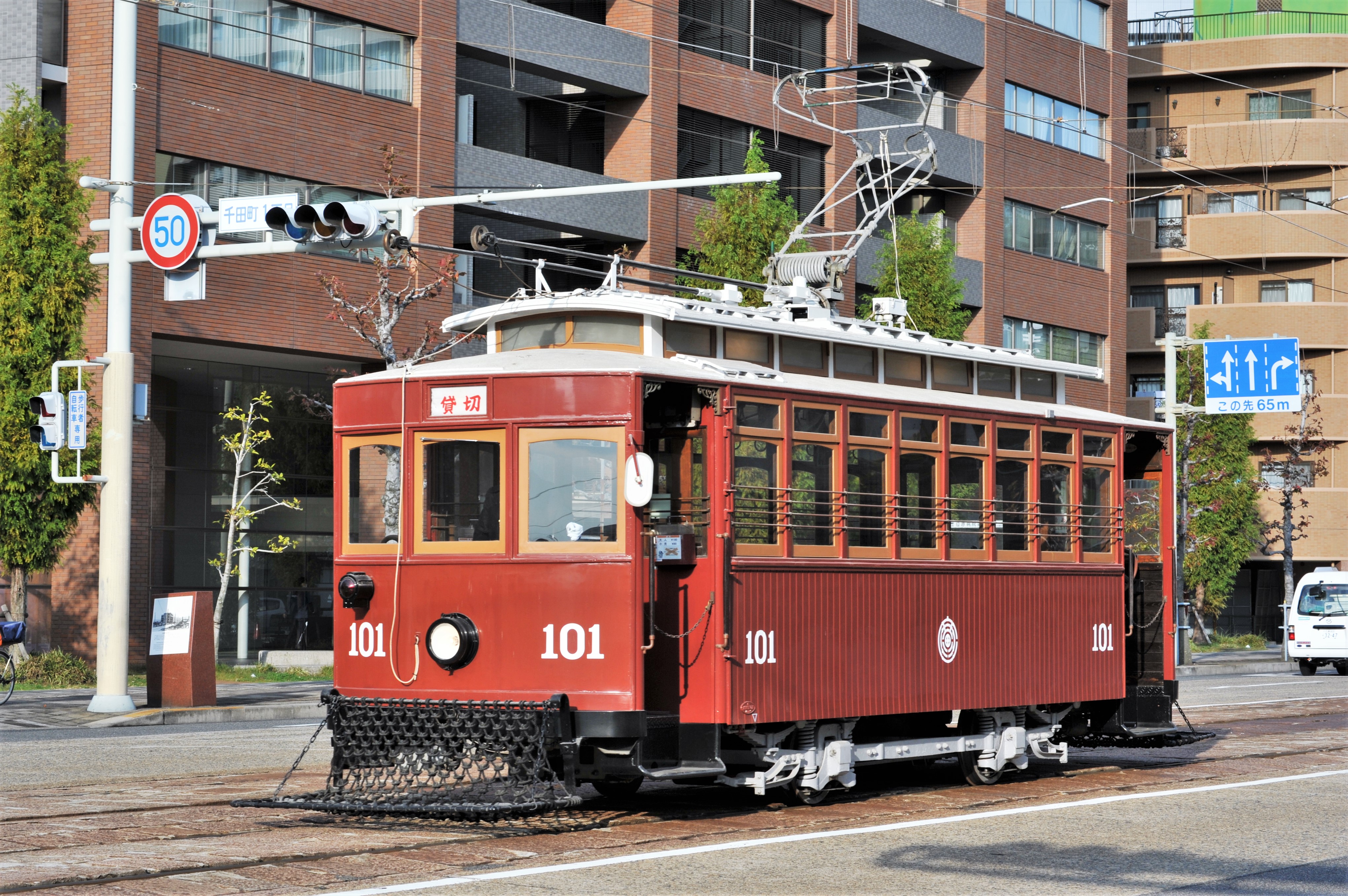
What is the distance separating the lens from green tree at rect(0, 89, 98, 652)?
2673 centimetres

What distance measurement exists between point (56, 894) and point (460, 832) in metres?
2.83

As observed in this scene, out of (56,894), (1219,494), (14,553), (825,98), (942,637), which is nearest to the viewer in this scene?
(56,894)

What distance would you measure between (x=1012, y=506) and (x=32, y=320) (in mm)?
17829

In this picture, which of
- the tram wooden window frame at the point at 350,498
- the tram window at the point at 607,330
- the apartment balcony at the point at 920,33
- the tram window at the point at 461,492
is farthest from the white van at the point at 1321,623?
the tram window at the point at 461,492

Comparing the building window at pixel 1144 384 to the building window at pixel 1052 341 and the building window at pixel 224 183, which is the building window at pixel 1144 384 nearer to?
the building window at pixel 1052 341

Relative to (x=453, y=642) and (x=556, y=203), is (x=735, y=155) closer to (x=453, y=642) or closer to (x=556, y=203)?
(x=556, y=203)

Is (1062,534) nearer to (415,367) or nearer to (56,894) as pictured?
(415,367)

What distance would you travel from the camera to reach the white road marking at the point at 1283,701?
25.6 m

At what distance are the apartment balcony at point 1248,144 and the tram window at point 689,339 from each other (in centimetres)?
5361

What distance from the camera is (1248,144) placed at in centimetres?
6388

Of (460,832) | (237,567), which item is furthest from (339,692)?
(237,567)

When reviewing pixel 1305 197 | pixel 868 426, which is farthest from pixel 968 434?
pixel 1305 197

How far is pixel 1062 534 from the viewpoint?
15.0m

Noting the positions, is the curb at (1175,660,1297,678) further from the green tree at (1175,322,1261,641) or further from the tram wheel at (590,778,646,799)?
the tram wheel at (590,778,646,799)
